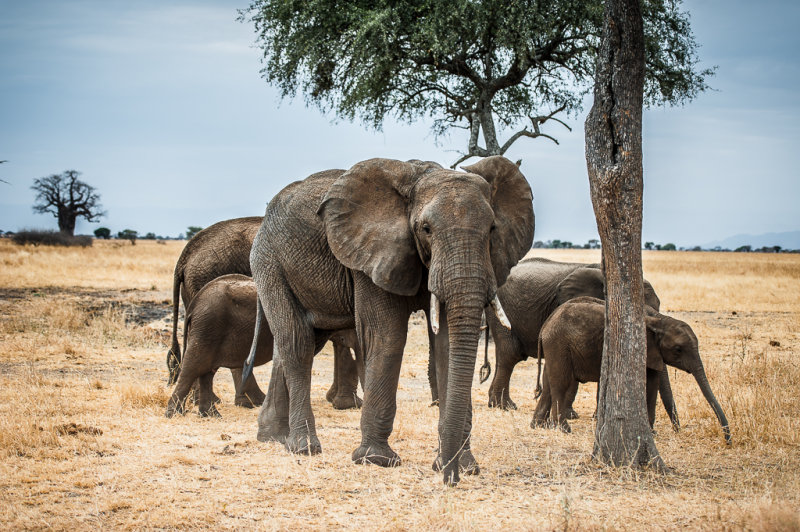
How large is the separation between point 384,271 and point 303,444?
7.17ft

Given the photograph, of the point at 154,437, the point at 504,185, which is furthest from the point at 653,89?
the point at 154,437

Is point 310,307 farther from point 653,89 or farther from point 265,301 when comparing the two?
point 653,89

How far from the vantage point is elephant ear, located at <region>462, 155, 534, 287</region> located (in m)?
7.31

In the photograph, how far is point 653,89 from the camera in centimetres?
2034

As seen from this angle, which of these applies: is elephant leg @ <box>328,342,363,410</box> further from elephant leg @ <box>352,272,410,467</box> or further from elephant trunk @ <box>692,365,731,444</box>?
elephant trunk @ <box>692,365,731,444</box>

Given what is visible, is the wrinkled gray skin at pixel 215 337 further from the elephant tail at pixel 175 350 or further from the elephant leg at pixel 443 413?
the elephant leg at pixel 443 413

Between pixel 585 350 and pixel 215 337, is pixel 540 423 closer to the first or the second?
pixel 585 350

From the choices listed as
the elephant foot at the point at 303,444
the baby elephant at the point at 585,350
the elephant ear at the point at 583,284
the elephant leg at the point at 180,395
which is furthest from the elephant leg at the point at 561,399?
the elephant leg at the point at 180,395

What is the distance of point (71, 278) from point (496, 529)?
29.1 metres

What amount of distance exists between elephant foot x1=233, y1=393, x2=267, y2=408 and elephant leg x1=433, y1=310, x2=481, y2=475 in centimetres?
421

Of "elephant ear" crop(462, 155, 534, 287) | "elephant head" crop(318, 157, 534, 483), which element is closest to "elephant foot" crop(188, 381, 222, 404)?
"elephant head" crop(318, 157, 534, 483)

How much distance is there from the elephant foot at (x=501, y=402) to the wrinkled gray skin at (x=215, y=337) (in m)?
3.13

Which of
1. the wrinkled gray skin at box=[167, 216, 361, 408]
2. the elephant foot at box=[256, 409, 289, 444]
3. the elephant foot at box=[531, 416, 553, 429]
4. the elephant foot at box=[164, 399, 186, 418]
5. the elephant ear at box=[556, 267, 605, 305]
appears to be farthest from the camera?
the wrinkled gray skin at box=[167, 216, 361, 408]

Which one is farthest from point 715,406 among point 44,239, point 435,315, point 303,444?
point 44,239
